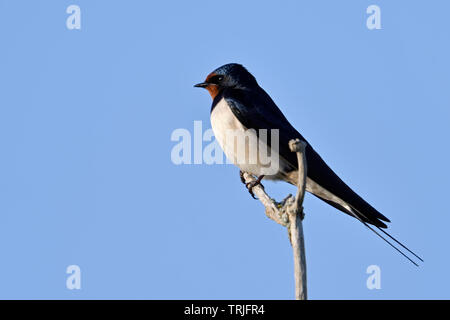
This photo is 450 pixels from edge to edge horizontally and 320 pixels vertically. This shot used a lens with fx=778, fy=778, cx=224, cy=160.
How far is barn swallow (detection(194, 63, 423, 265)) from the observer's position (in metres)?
6.20

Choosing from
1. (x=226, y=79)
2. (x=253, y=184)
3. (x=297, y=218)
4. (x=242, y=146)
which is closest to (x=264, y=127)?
(x=242, y=146)

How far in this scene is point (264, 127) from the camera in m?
6.62

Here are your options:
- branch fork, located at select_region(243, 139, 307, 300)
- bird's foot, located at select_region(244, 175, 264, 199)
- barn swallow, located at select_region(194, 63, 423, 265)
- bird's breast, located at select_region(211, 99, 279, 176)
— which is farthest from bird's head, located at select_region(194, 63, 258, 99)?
branch fork, located at select_region(243, 139, 307, 300)

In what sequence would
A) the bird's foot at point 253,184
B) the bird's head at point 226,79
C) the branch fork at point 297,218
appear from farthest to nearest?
1. the bird's head at point 226,79
2. the bird's foot at point 253,184
3. the branch fork at point 297,218

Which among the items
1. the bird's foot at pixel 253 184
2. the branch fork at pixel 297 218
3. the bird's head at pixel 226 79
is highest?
the bird's head at pixel 226 79

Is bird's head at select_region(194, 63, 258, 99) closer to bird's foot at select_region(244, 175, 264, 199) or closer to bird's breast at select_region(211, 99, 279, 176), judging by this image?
bird's breast at select_region(211, 99, 279, 176)

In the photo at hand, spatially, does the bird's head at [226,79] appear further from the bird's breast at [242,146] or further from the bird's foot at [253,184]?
the bird's foot at [253,184]

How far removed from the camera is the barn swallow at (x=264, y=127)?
6.20 meters

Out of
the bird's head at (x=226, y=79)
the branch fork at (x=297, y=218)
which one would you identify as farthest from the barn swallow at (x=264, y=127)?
the branch fork at (x=297, y=218)
